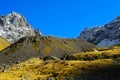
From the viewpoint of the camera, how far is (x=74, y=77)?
387 feet

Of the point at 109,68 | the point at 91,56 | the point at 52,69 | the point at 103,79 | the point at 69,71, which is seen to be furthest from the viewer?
the point at 91,56

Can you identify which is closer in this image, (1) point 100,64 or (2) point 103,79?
(2) point 103,79

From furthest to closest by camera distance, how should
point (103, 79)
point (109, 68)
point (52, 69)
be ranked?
point (52, 69) → point (109, 68) → point (103, 79)

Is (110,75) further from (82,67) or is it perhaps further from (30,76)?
(30,76)

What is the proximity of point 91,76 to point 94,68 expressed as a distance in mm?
12226

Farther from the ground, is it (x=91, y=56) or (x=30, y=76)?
(x=91, y=56)

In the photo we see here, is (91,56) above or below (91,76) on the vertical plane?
above

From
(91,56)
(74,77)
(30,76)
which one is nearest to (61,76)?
(74,77)

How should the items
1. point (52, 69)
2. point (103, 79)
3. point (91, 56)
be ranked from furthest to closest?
point (91, 56) < point (52, 69) < point (103, 79)

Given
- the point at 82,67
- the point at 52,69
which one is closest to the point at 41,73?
the point at 52,69

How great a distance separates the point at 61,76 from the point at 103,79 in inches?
704

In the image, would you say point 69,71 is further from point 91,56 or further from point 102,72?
point 91,56

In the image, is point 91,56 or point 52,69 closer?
point 52,69

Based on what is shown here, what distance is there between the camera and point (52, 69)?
144500mm
